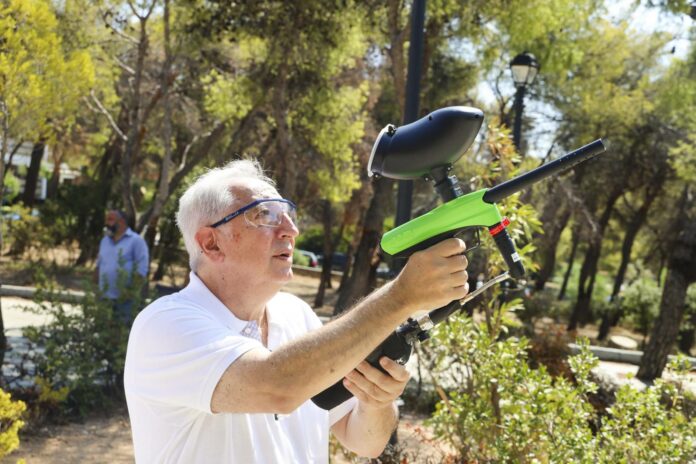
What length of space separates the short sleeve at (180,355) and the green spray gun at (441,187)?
1.12ft

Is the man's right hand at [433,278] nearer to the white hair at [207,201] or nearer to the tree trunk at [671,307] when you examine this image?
the white hair at [207,201]

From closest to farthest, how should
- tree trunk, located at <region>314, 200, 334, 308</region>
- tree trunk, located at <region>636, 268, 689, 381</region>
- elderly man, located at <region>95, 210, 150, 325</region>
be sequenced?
elderly man, located at <region>95, 210, 150, 325</region> → tree trunk, located at <region>636, 268, 689, 381</region> → tree trunk, located at <region>314, 200, 334, 308</region>

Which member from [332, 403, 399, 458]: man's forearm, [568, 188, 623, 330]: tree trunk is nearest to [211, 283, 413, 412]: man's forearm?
[332, 403, 399, 458]: man's forearm

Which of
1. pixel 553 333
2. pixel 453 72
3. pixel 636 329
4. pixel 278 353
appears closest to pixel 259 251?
pixel 278 353

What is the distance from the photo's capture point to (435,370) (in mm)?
5152

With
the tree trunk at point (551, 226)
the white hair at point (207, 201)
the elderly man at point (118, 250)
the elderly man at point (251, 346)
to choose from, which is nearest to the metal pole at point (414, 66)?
the elderly man at point (118, 250)

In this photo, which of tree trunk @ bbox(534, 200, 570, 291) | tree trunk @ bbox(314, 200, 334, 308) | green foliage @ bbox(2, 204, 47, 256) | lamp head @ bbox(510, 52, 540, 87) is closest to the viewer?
lamp head @ bbox(510, 52, 540, 87)

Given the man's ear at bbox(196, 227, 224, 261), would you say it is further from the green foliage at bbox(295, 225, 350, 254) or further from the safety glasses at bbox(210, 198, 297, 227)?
the green foliage at bbox(295, 225, 350, 254)

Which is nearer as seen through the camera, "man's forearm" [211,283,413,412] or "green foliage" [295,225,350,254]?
"man's forearm" [211,283,413,412]

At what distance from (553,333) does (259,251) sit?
802 centimetres

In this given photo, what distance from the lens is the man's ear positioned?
2.04 meters

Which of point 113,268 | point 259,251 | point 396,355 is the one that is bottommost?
point 113,268

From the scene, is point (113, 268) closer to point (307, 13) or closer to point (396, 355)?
point (307, 13)

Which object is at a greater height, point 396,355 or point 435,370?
point 396,355
